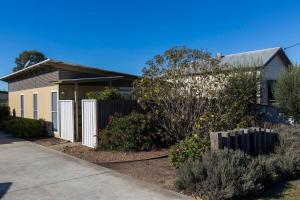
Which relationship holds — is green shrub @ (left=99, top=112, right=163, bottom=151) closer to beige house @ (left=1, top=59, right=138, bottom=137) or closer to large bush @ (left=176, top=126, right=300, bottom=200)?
beige house @ (left=1, top=59, right=138, bottom=137)

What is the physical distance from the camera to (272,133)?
8008 mm

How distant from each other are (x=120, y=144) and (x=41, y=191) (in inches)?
178

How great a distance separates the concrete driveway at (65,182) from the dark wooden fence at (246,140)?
164 cm

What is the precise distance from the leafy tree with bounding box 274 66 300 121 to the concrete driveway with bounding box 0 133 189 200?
24.5 ft

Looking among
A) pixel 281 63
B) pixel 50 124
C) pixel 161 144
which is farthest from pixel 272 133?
pixel 281 63

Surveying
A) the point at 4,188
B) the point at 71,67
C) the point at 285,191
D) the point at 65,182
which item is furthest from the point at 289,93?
the point at 4,188

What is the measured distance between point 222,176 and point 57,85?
10.7 m

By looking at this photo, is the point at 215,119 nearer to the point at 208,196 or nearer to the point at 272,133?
the point at 272,133

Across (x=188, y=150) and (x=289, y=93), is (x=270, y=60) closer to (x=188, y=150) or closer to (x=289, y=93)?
(x=289, y=93)

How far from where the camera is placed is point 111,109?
36.6ft

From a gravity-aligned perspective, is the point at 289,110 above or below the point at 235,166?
above

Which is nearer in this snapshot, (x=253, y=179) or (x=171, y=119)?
(x=253, y=179)

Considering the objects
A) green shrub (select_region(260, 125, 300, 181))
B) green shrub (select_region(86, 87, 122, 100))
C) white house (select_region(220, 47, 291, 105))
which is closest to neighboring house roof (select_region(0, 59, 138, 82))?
green shrub (select_region(86, 87, 122, 100))

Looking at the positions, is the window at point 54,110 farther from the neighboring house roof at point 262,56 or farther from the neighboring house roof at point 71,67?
the neighboring house roof at point 262,56
